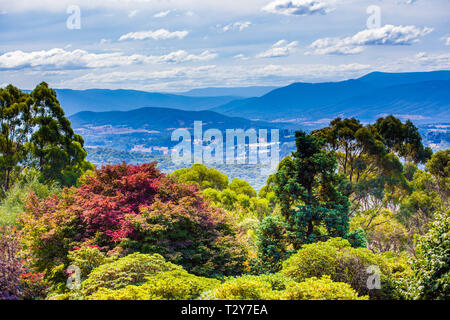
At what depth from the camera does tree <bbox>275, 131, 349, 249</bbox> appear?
10867mm

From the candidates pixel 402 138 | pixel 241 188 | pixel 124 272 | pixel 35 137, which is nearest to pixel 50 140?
pixel 35 137

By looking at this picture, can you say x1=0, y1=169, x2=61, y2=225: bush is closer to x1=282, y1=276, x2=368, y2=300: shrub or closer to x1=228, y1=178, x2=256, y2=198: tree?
x1=282, y1=276, x2=368, y2=300: shrub

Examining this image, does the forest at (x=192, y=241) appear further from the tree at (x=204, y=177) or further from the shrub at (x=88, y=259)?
the tree at (x=204, y=177)

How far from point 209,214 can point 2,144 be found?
41.5 feet

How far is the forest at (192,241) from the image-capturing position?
613 centimetres

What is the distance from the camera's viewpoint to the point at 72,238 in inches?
345

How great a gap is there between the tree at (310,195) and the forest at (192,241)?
0.04 m

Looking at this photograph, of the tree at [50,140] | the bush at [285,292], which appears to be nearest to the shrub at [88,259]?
the bush at [285,292]

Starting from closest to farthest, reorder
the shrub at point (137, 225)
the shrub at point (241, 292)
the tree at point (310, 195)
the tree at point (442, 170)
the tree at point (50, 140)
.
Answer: the shrub at point (241, 292) → the shrub at point (137, 225) → the tree at point (310, 195) → the tree at point (442, 170) → the tree at point (50, 140)

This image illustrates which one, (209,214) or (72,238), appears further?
(209,214)

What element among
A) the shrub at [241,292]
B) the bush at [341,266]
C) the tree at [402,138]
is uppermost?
the tree at [402,138]

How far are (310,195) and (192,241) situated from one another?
Answer: 421 centimetres

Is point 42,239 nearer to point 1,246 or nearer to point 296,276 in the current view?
point 1,246
